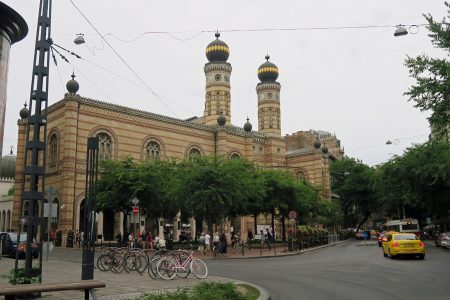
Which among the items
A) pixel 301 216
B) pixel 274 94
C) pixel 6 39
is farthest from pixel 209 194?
Result: pixel 274 94

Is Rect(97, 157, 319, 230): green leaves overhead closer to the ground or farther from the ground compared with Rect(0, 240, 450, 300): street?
farther from the ground

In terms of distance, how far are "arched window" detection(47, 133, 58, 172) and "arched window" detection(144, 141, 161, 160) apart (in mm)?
7701

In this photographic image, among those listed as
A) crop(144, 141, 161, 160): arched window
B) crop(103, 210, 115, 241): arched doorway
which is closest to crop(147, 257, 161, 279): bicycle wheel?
crop(103, 210, 115, 241): arched doorway

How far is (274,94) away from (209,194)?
118ft

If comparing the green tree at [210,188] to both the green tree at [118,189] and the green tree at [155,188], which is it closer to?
the green tree at [155,188]

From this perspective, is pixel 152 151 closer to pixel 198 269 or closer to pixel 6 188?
pixel 198 269

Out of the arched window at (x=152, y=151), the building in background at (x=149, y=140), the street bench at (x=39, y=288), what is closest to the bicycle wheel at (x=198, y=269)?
the street bench at (x=39, y=288)

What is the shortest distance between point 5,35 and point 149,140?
34.0m

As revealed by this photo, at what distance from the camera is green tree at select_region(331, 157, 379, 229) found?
6569 cm

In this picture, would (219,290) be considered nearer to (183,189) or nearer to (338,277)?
(338,277)

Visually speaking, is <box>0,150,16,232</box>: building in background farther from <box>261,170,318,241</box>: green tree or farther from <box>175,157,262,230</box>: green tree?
<box>261,170,318,241</box>: green tree

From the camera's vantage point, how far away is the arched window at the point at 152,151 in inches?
1626

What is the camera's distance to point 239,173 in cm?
3088

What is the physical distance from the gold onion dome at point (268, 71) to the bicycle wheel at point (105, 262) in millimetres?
49033
